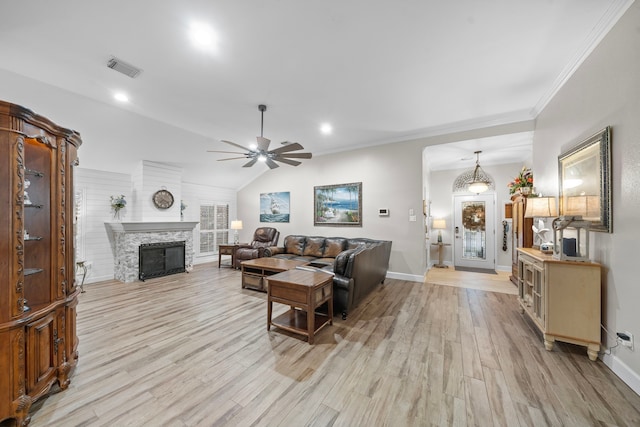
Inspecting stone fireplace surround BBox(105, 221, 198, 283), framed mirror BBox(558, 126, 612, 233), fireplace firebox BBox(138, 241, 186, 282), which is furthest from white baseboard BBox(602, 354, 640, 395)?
stone fireplace surround BBox(105, 221, 198, 283)

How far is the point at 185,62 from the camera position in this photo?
275cm

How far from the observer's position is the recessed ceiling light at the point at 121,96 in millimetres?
3584

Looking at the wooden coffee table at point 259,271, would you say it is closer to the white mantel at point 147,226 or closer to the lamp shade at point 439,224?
the white mantel at point 147,226

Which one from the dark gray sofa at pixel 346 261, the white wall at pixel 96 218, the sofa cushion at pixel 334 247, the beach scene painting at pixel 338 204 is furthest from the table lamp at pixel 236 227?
the sofa cushion at pixel 334 247

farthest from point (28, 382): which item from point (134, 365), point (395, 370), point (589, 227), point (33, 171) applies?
point (589, 227)

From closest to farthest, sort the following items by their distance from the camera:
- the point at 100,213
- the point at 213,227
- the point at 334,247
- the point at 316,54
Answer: the point at 316,54, the point at 100,213, the point at 334,247, the point at 213,227

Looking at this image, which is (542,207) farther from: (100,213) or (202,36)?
(100,213)

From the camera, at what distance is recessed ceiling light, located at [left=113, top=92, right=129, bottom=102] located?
11.8ft

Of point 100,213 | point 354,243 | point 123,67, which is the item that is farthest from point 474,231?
point 100,213

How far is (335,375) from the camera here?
2049 millimetres

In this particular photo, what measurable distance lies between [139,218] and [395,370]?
6067mm

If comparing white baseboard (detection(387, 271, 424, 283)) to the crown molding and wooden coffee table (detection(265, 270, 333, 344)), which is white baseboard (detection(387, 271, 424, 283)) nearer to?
wooden coffee table (detection(265, 270, 333, 344))

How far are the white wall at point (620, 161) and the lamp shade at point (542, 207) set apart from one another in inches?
21.9

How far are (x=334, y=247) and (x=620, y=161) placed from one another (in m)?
4.24
